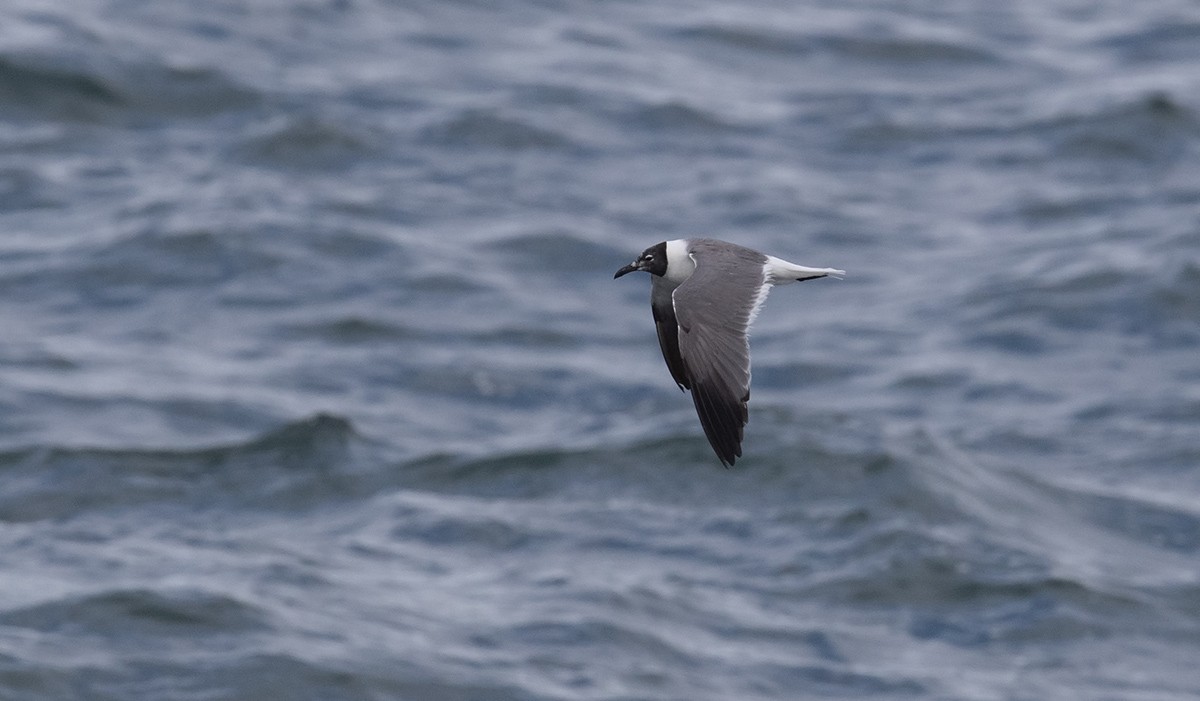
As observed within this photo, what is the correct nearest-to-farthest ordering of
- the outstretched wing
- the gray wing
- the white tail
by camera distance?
the gray wing < the white tail < the outstretched wing

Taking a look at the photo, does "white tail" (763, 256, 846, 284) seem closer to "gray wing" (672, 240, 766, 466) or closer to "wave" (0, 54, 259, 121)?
Answer: "gray wing" (672, 240, 766, 466)

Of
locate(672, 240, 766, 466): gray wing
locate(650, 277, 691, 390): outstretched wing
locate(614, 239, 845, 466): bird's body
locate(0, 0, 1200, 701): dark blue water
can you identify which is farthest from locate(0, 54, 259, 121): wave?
locate(672, 240, 766, 466): gray wing

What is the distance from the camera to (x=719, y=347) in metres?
8.95

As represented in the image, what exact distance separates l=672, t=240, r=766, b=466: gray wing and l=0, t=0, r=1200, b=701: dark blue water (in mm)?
7266

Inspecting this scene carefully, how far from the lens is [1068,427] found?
67.7 ft

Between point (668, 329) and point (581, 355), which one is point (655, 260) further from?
point (581, 355)

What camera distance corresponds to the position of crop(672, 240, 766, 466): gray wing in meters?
8.87

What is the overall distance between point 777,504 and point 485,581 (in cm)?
326

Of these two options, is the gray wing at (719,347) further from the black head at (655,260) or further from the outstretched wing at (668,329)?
the black head at (655,260)

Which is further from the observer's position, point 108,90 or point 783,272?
point 108,90

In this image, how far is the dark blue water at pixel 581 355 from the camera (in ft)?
55.6

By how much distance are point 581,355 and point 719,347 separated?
1311 cm

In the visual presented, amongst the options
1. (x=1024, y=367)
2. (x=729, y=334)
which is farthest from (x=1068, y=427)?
(x=729, y=334)

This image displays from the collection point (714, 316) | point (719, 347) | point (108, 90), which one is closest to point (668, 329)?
point (714, 316)
